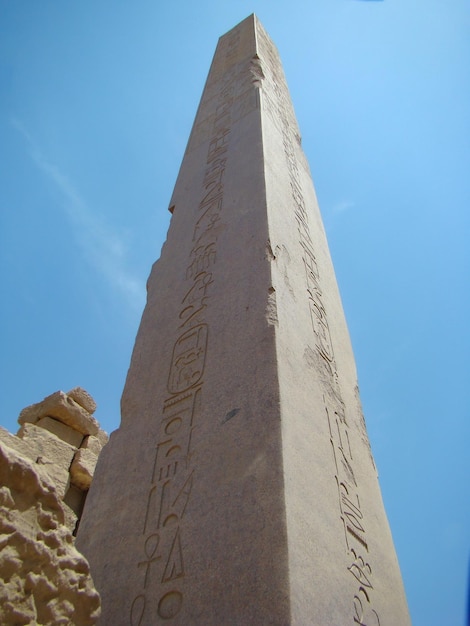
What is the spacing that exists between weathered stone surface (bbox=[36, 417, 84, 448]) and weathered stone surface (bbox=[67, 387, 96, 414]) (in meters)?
0.26

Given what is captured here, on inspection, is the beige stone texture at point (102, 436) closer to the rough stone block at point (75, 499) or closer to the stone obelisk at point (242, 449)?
the rough stone block at point (75, 499)

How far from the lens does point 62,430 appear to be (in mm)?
4125

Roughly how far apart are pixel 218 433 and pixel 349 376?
1.39 m

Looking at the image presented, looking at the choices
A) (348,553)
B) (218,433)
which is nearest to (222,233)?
(218,433)

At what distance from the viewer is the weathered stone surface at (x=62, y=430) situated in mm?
4062

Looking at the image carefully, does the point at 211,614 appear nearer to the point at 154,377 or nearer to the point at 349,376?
the point at 154,377

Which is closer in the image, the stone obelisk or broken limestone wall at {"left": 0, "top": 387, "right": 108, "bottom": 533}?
the stone obelisk

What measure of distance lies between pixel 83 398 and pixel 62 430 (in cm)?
36

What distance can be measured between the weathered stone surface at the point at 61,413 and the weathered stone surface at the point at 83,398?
10cm

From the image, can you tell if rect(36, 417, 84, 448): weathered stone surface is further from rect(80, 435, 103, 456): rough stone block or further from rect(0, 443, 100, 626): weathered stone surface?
rect(0, 443, 100, 626): weathered stone surface

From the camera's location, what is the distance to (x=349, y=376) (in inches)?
130

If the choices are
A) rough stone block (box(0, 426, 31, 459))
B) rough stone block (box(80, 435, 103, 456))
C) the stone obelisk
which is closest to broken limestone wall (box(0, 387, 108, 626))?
the stone obelisk

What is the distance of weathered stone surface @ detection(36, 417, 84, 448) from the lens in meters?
4.06

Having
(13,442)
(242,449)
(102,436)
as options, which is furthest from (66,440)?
(242,449)
